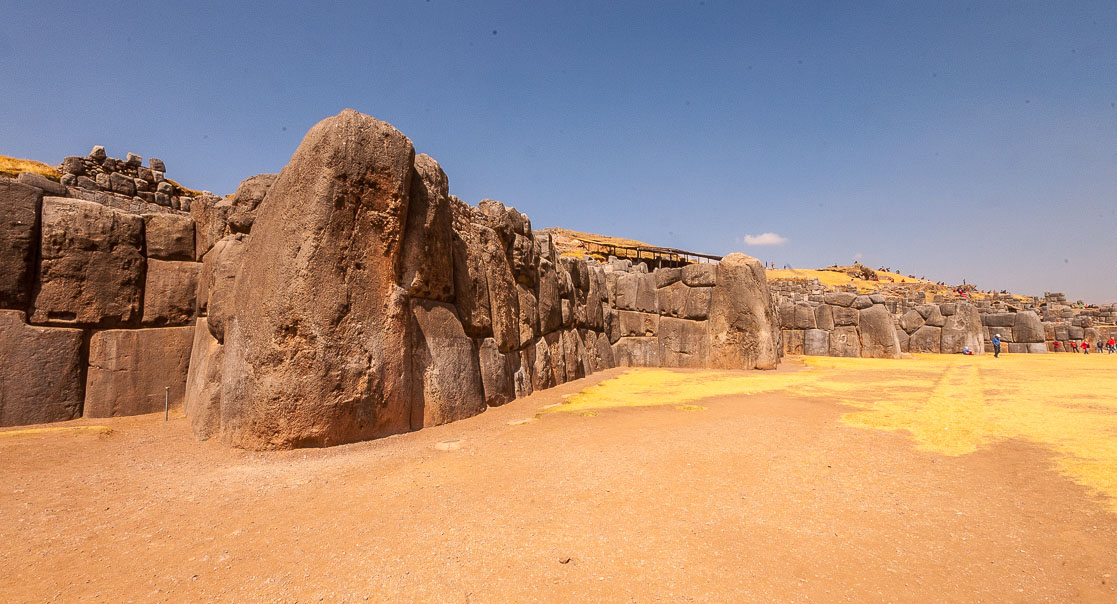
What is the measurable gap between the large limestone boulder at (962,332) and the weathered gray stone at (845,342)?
4.71m

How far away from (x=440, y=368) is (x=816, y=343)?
1536 centimetres

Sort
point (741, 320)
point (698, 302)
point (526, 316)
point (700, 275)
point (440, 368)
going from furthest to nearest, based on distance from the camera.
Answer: point (700, 275)
point (698, 302)
point (741, 320)
point (526, 316)
point (440, 368)

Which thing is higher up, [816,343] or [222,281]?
[222,281]

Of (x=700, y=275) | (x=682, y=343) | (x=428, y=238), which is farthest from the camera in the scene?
(x=682, y=343)

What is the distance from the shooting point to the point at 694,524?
9.27 feet

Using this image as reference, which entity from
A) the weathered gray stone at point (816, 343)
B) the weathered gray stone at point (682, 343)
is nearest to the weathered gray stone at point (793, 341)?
the weathered gray stone at point (816, 343)

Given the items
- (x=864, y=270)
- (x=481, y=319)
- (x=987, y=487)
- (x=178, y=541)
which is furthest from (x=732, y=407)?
(x=864, y=270)

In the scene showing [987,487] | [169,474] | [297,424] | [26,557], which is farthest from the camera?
[297,424]

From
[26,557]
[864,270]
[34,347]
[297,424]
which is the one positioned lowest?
[26,557]

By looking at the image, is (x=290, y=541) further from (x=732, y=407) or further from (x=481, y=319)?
(x=732, y=407)

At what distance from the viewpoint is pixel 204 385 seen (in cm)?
521

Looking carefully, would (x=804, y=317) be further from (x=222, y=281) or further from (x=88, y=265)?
(x=88, y=265)

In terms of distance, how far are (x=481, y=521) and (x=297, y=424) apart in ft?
8.23

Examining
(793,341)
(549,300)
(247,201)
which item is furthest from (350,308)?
(793,341)
